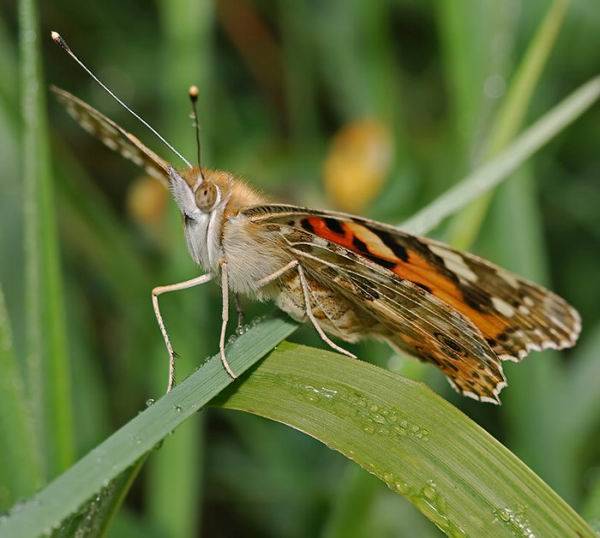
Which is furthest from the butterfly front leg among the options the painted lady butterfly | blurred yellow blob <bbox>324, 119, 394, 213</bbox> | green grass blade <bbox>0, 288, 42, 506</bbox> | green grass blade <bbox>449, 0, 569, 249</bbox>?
blurred yellow blob <bbox>324, 119, 394, 213</bbox>

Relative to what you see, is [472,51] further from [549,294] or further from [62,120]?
[62,120]

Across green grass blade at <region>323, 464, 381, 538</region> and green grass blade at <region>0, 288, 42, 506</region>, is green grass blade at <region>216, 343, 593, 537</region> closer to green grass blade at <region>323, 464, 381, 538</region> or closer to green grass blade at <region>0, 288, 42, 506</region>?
green grass blade at <region>0, 288, 42, 506</region>

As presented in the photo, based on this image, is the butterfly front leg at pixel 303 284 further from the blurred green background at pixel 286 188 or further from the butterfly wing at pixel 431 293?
the blurred green background at pixel 286 188

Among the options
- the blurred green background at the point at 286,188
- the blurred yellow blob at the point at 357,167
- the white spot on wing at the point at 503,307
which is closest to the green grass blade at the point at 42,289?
the blurred green background at the point at 286,188

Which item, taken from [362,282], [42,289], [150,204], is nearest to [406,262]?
[362,282]

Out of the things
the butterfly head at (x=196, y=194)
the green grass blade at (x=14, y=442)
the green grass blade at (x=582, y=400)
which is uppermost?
the butterfly head at (x=196, y=194)

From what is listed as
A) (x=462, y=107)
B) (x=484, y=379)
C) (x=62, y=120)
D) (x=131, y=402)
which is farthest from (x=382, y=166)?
(x=62, y=120)
